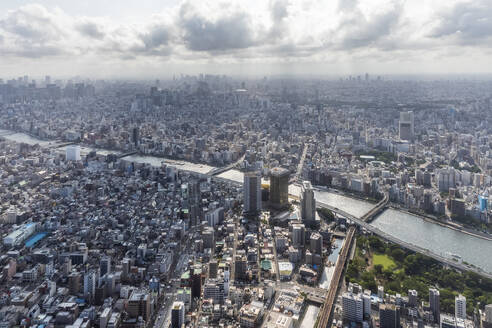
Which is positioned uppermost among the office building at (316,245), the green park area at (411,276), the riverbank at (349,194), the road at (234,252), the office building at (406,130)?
the office building at (406,130)

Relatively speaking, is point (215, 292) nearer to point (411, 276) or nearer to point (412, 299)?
point (412, 299)

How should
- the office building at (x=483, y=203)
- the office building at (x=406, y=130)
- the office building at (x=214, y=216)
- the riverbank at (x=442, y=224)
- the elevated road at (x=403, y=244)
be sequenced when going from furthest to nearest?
the office building at (x=406, y=130) → the office building at (x=483, y=203) → the riverbank at (x=442, y=224) → the office building at (x=214, y=216) → the elevated road at (x=403, y=244)

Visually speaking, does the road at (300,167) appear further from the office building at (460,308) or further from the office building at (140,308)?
the office building at (140,308)

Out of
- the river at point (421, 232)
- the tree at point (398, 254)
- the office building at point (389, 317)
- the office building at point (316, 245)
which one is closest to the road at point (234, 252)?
the office building at point (316, 245)

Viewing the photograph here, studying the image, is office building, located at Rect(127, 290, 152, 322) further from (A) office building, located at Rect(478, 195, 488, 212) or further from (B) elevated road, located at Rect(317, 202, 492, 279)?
(A) office building, located at Rect(478, 195, 488, 212)

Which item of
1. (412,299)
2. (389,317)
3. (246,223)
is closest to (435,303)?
(412,299)

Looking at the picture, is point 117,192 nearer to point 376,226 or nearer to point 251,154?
point 251,154

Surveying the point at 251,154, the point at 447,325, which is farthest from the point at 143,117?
the point at 447,325
